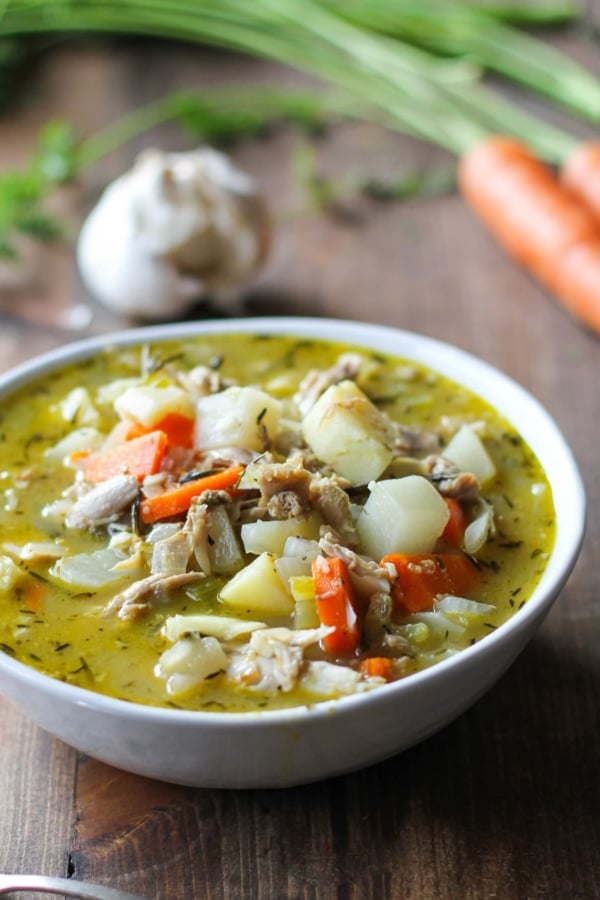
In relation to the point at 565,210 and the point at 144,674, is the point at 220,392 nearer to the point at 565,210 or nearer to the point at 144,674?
the point at 144,674

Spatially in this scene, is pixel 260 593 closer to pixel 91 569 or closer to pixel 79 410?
pixel 91 569

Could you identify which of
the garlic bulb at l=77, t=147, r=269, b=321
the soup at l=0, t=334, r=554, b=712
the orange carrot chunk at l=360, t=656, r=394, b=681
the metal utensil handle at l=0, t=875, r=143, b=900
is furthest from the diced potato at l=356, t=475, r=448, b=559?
the garlic bulb at l=77, t=147, r=269, b=321

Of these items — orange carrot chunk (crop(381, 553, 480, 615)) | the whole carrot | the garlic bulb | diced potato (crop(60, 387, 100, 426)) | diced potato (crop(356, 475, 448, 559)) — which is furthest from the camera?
the whole carrot

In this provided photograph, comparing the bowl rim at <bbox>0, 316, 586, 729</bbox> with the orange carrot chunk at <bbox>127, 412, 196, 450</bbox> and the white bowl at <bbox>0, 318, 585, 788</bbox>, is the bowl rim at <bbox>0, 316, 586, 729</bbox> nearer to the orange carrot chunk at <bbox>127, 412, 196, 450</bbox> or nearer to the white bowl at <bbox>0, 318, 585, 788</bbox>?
the white bowl at <bbox>0, 318, 585, 788</bbox>

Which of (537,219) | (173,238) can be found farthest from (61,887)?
(537,219)

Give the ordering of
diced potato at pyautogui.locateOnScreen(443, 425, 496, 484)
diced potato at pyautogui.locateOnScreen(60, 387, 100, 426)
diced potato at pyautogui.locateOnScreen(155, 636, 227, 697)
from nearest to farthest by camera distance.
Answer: diced potato at pyautogui.locateOnScreen(155, 636, 227, 697) < diced potato at pyautogui.locateOnScreen(443, 425, 496, 484) < diced potato at pyautogui.locateOnScreen(60, 387, 100, 426)

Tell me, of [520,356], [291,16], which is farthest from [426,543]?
[291,16]

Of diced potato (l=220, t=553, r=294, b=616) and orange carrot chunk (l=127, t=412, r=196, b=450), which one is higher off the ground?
orange carrot chunk (l=127, t=412, r=196, b=450)
